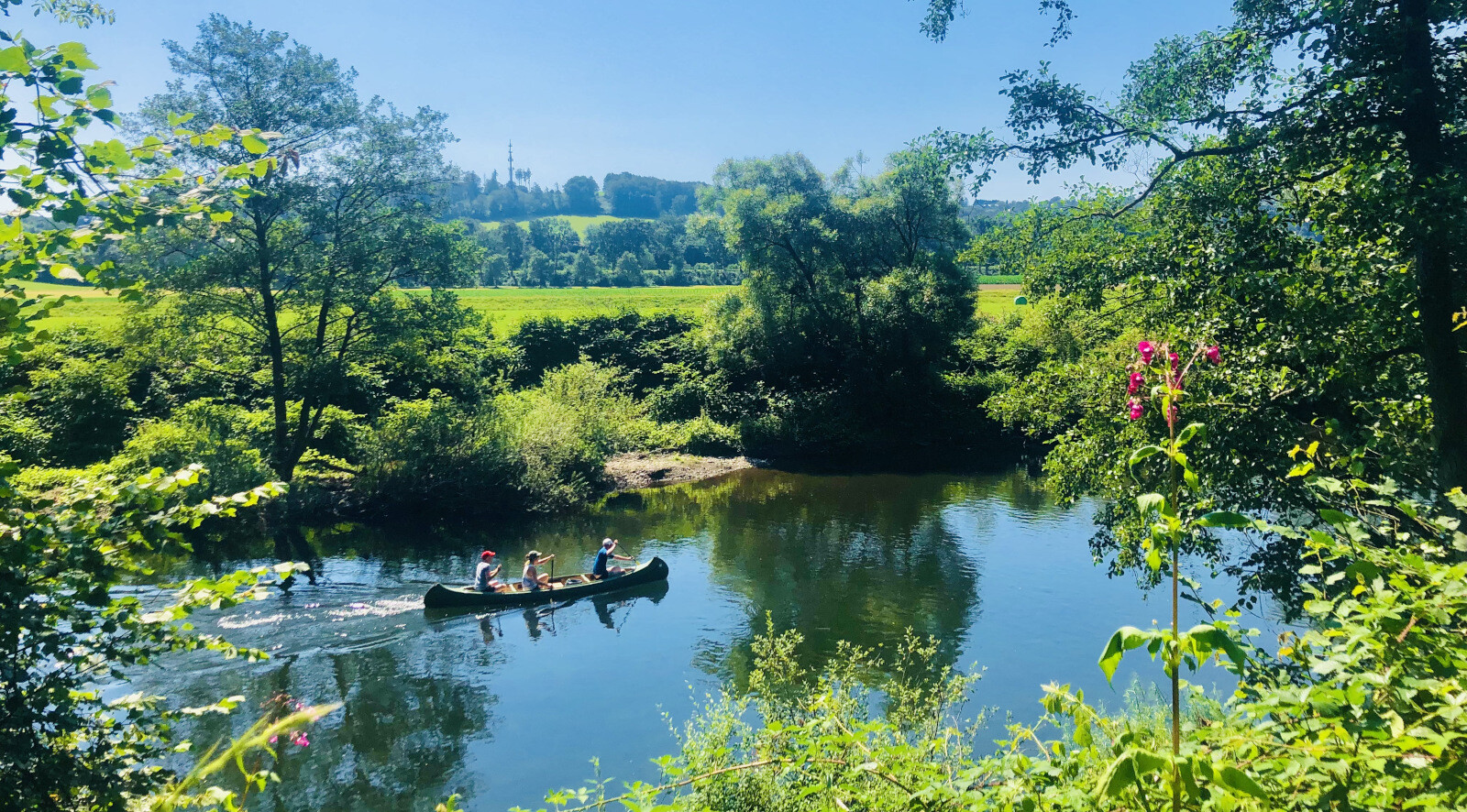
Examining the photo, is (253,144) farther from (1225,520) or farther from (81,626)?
(1225,520)

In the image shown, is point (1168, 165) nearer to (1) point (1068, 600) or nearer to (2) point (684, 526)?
(1) point (1068, 600)

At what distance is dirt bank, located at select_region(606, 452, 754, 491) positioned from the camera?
24.0 metres

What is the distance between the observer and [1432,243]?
217 inches

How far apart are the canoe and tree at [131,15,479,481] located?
27.2 feet

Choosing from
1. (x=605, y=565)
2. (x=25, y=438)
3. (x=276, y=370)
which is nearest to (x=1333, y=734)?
(x=605, y=565)

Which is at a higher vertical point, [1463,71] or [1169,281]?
[1463,71]

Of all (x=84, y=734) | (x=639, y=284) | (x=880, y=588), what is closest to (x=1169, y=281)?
(x=84, y=734)

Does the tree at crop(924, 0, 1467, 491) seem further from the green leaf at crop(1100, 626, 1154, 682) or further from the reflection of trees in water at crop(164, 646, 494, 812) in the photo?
the reflection of trees in water at crop(164, 646, 494, 812)

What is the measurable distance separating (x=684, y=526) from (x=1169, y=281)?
14.1 metres

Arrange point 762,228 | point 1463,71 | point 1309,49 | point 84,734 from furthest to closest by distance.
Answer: point 762,228 → point 1309,49 → point 1463,71 → point 84,734

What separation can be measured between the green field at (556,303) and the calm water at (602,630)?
12733 millimetres

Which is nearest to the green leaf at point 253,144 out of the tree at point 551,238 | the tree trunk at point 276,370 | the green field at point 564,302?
the tree trunk at point 276,370

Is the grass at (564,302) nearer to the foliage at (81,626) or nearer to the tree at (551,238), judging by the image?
the foliage at (81,626)

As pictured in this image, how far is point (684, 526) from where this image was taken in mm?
19672
